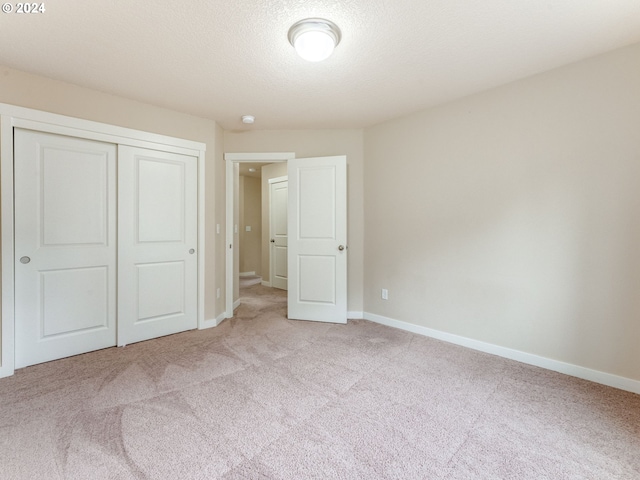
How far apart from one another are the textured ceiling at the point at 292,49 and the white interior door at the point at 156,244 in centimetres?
69

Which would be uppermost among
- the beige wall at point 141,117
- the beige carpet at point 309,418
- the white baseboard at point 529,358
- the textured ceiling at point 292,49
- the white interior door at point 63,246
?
the textured ceiling at point 292,49

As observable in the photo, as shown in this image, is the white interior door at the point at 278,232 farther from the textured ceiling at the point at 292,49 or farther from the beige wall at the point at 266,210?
the textured ceiling at the point at 292,49

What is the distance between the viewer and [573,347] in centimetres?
225

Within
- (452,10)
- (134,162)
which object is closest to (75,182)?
(134,162)

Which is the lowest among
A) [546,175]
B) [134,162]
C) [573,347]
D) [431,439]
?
[431,439]

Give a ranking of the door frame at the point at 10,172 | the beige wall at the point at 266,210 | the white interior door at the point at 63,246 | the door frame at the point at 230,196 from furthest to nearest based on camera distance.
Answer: the beige wall at the point at 266,210 < the door frame at the point at 230,196 < the white interior door at the point at 63,246 < the door frame at the point at 10,172

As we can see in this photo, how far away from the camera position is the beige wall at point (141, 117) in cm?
233

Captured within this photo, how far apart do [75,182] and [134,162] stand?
20.4 inches

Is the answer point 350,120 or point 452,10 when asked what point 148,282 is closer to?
point 350,120

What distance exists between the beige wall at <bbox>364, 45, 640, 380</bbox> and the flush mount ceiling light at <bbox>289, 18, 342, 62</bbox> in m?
1.64

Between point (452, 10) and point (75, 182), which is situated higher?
point (452, 10)

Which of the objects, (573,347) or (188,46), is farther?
(573,347)

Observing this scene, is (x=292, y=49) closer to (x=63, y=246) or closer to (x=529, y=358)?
(x=63, y=246)

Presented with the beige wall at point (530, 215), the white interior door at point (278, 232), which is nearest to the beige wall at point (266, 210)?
the white interior door at point (278, 232)
